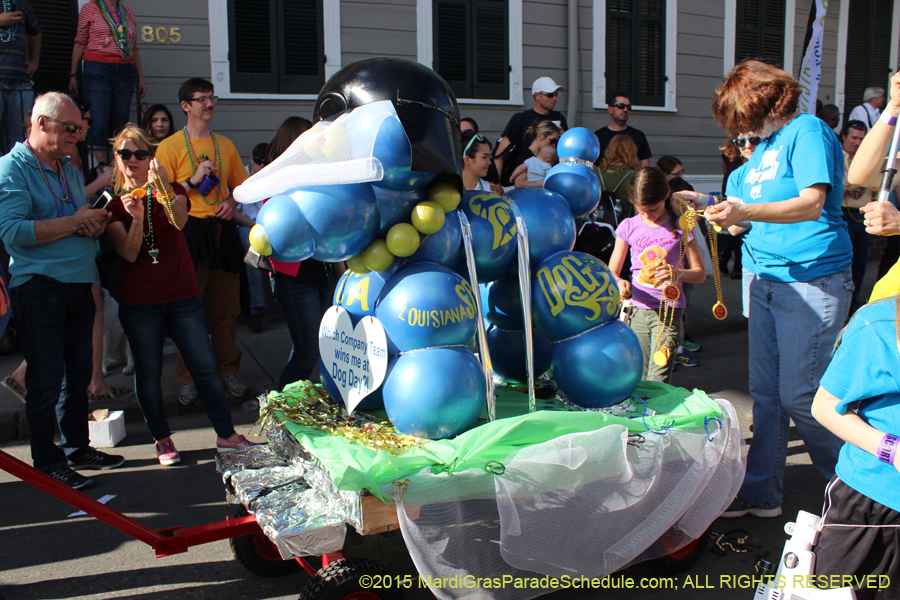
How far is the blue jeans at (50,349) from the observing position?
3453mm

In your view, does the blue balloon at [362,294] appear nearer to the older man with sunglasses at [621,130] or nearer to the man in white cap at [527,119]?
the man in white cap at [527,119]

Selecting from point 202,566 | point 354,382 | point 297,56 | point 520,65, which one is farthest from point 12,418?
point 520,65

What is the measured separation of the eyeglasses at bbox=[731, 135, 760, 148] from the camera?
296cm

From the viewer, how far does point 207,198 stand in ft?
15.3

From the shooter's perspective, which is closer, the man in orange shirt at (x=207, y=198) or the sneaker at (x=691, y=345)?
the man in orange shirt at (x=207, y=198)

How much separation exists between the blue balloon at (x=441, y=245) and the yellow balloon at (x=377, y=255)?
113mm

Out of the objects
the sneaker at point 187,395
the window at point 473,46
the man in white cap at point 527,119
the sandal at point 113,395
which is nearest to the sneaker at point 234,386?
the sneaker at point 187,395

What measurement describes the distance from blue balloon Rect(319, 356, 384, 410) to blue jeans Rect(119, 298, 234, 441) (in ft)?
3.96

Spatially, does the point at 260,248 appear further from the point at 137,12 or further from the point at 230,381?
the point at 137,12

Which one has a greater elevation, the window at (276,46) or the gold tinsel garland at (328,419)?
the window at (276,46)

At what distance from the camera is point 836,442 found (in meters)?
2.84

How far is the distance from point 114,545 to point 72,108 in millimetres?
2141

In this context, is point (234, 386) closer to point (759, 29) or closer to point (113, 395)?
point (113, 395)

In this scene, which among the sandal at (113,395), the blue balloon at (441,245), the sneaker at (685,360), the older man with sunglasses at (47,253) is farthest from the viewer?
the sneaker at (685,360)
